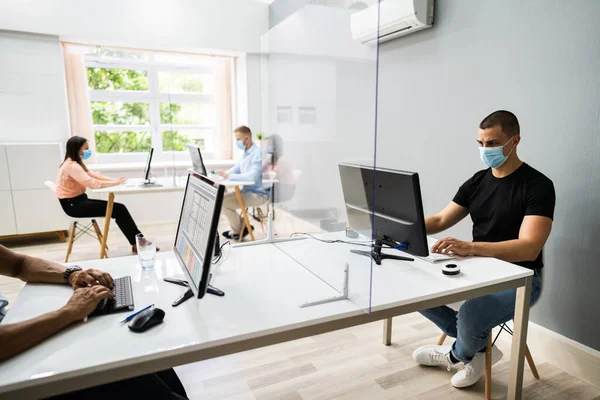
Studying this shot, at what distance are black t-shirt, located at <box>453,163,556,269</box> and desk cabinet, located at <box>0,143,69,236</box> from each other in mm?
4285

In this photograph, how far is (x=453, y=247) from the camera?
169 cm

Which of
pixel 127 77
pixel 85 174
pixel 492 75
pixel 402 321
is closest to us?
pixel 492 75

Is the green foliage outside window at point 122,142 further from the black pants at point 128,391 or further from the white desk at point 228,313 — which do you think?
the black pants at point 128,391

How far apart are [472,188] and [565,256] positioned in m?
0.57

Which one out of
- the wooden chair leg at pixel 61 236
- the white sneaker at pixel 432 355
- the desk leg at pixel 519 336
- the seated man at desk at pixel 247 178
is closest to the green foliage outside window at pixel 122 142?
the wooden chair leg at pixel 61 236

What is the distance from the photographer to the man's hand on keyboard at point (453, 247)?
1.68 meters

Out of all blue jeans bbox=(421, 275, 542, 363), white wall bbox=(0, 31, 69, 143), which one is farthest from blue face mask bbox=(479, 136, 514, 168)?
white wall bbox=(0, 31, 69, 143)

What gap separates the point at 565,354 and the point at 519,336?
0.72 m

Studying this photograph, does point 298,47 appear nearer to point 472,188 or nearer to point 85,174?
point 472,188

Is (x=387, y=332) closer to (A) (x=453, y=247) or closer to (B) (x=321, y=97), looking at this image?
(A) (x=453, y=247)

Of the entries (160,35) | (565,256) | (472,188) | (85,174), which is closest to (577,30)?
(472,188)

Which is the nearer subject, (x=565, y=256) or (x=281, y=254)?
(x=281, y=254)

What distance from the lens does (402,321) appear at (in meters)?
2.58

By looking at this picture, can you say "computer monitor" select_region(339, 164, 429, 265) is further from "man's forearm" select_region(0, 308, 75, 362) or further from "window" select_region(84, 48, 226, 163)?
"window" select_region(84, 48, 226, 163)
